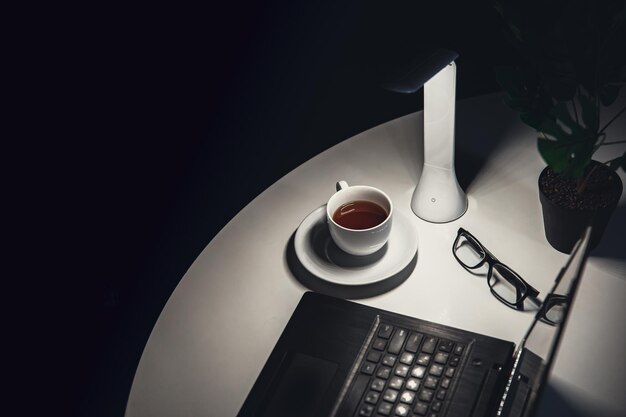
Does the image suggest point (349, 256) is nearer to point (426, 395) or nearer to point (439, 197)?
point (439, 197)

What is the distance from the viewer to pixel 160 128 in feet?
6.69

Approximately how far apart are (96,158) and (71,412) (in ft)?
2.15

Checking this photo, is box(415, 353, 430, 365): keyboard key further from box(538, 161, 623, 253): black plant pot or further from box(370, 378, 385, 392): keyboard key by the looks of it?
box(538, 161, 623, 253): black plant pot

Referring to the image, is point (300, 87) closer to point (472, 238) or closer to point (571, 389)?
point (472, 238)

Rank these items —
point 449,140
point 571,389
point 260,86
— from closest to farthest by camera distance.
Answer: point 571,389 < point 449,140 < point 260,86

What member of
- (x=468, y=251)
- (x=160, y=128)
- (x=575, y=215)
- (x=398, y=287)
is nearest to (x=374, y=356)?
(x=398, y=287)

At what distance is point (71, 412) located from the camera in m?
1.70

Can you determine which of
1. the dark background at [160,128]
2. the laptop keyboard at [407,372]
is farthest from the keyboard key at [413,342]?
the dark background at [160,128]

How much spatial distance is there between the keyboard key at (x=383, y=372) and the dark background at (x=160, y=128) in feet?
2.46

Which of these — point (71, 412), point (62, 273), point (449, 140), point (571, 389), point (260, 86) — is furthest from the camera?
point (260, 86)

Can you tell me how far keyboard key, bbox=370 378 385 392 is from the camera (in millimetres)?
928

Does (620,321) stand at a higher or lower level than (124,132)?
lower

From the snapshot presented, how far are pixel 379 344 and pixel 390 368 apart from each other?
41mm

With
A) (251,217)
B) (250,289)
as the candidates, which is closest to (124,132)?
(251,217)
